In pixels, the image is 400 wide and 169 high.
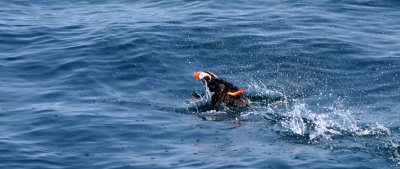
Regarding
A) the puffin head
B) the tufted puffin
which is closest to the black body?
the tufted puffin

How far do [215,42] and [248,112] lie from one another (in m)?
6.63

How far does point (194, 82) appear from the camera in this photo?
72.7ft

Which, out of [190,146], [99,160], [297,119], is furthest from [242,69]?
[99,160]

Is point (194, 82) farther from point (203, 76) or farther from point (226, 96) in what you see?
point (226, 96)

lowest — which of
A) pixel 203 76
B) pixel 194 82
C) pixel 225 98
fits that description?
pixel 194 82

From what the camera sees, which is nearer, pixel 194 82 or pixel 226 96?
pixel 226 96

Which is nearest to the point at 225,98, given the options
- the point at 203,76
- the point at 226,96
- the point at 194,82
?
the point at 226,96

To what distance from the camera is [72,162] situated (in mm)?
15148

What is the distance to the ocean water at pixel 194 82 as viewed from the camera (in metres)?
15.7

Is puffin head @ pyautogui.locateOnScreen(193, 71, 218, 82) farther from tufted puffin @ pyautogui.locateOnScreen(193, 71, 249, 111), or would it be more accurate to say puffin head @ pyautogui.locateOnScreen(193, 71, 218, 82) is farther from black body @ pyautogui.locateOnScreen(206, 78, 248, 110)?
black body @ pyautogui.locateOnScreen(206, 78, 248, 110)

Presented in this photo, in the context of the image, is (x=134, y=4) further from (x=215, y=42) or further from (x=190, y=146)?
(x=190, y=146)

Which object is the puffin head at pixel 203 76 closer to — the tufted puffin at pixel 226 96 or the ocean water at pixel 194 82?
the tufted puffin at pixel 226 96

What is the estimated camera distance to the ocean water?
15.7 metres

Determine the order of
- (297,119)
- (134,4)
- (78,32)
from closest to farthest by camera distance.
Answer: (297,119) → (78,32) → (134,4)
